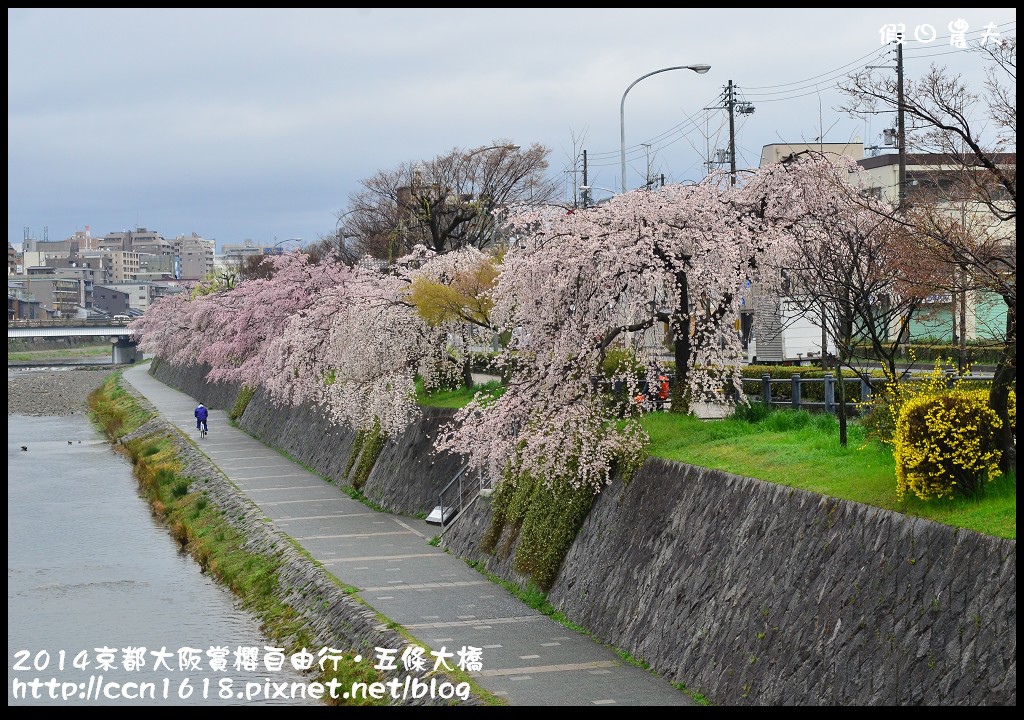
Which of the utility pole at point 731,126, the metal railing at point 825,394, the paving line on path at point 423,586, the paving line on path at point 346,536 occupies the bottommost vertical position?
the paving line on path at point 346,536

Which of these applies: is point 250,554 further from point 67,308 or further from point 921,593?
point 67,308

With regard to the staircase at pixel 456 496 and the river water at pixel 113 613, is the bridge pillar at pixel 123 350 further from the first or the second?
the staircase at pixel 456 496

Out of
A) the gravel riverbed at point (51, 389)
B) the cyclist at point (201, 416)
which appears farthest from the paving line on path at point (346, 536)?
the gravel riverbed at point (51, 389)

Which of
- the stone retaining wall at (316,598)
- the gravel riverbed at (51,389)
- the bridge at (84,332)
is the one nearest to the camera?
the stone retaining wall at (316,598)

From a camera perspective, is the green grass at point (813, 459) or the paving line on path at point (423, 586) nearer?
the green grass at point (813, 459)

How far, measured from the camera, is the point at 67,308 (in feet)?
622

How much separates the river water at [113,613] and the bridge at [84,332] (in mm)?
75833

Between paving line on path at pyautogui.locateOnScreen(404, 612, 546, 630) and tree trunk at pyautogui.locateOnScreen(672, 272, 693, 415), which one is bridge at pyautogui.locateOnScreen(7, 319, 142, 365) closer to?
tree trunk at pyautogui.locateOnScreen(672, 272, 693, 415)

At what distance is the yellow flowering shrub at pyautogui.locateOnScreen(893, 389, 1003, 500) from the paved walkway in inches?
166

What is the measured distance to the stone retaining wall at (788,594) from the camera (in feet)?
36.2

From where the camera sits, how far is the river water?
19.7 meters

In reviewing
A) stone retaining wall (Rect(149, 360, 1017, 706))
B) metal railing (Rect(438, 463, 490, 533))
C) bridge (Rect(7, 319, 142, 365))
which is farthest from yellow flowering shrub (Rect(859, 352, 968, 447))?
bridge (Rect(7, 319, 142, 365))

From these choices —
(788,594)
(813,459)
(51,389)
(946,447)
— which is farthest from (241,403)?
(946,447)

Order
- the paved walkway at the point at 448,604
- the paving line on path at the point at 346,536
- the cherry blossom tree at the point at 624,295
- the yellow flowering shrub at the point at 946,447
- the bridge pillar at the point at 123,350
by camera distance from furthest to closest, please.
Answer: the bridge pillar at the point at 123,350 < the paving line on path at the point at 346,536 < the cherry blossom tree at the point at 624,295 < the paved walkway at the point at 448,604 < the yellow flowering shrub at the point at 946,447
